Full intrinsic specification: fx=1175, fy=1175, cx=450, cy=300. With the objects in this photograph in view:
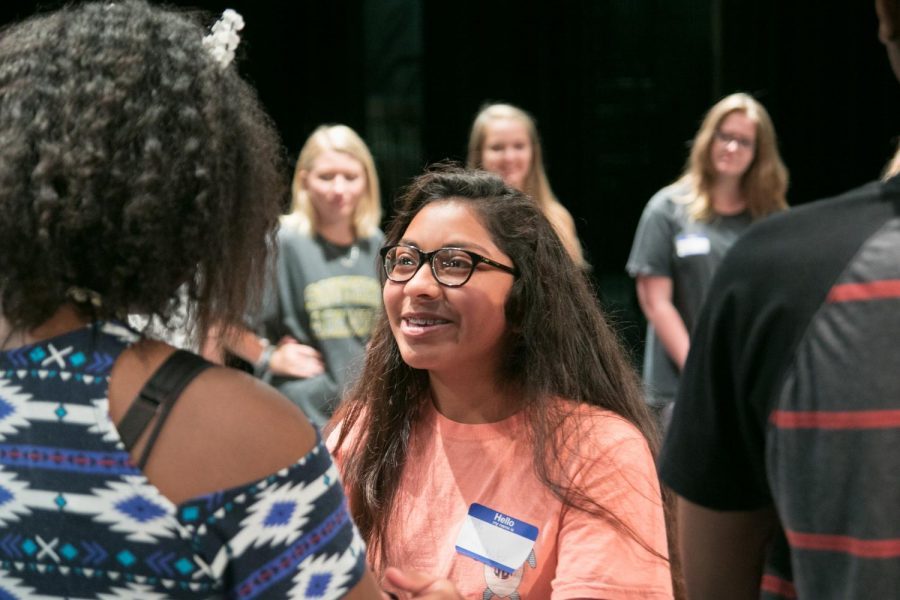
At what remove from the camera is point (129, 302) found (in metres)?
1.12

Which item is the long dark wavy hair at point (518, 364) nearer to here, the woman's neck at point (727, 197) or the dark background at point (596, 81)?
the woman's neck at point (727, 197)

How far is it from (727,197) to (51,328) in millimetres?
3545

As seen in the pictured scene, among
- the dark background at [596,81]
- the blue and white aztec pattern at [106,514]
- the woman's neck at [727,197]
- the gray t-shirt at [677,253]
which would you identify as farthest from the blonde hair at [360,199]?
the blue and white aztec pattern at [106,514]

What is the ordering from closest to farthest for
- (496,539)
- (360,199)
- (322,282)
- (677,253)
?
(496,539), (322,282), (360,199), (677,253)

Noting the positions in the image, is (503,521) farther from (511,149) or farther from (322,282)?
(511,149)

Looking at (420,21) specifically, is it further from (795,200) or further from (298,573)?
Answer: (298,573)

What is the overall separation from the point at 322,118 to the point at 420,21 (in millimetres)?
711

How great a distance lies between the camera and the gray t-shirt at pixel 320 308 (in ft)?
12.5

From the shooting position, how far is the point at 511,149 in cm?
452

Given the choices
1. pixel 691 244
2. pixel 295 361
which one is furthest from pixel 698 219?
pixel 295 361

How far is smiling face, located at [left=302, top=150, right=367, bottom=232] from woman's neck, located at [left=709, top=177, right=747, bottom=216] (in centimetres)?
A: 129

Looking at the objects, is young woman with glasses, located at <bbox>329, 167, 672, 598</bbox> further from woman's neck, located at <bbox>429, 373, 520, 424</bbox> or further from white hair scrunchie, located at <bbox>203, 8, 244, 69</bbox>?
white hair scrunchie, located at <bbox>203, 8, 244, 69</bbox>

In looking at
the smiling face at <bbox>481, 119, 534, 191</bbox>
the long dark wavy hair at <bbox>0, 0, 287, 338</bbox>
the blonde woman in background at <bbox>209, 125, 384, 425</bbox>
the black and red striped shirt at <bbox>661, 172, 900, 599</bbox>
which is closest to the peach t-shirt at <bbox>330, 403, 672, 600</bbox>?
the black and red striped shirt at <bbox>661, 172, 900, 599</bbox>

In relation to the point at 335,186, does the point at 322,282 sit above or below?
below
